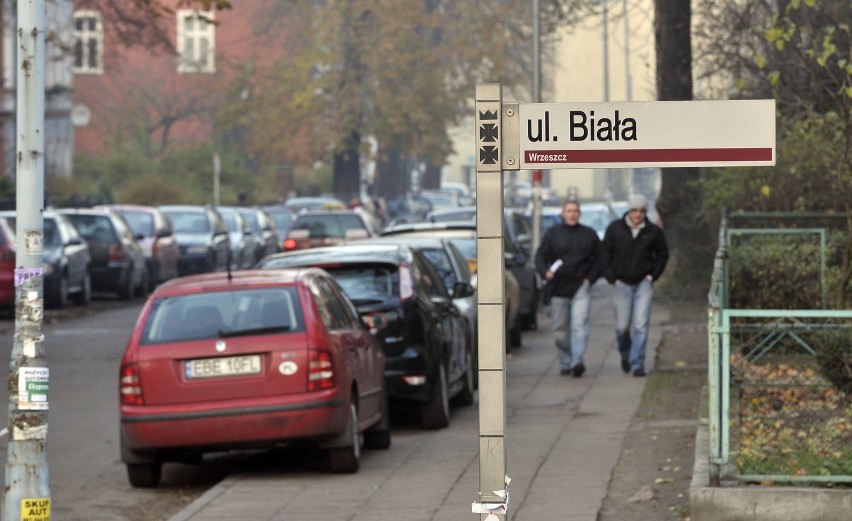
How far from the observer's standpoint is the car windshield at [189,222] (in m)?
37.0

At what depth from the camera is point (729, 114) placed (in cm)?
589

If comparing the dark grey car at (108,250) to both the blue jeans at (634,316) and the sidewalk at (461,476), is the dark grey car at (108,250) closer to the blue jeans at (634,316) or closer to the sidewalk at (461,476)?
the blue jeans at (634,316)

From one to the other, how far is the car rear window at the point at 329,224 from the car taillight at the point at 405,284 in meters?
19.3

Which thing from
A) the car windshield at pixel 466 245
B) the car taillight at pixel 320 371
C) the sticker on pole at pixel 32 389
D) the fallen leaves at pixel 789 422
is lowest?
the fallen leaves at pixel 789 422

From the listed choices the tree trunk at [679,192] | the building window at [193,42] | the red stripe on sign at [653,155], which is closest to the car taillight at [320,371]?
the red stripe on sign at [653,155]

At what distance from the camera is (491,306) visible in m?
5.92

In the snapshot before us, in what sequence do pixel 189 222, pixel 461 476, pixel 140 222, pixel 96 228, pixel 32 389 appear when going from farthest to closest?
pixel 189 222
pixel 140 222
pixel 96 228
pixel 461 476
pixel 32 389

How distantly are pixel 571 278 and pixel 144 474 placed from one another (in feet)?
22.5

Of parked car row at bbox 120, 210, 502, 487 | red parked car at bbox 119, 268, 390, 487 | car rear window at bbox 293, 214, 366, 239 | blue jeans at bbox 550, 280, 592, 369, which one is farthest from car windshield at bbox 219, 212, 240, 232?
red parked car at bbox 119, 268, 390, 487

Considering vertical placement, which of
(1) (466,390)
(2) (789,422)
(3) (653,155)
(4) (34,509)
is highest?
(3) (653,155)

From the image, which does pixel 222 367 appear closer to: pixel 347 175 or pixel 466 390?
pixel 466 390

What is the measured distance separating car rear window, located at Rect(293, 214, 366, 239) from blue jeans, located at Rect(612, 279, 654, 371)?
632 inches

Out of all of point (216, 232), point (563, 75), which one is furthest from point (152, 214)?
point (563, 75)

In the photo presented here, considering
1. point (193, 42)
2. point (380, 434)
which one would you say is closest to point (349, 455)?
point (380, 434)
